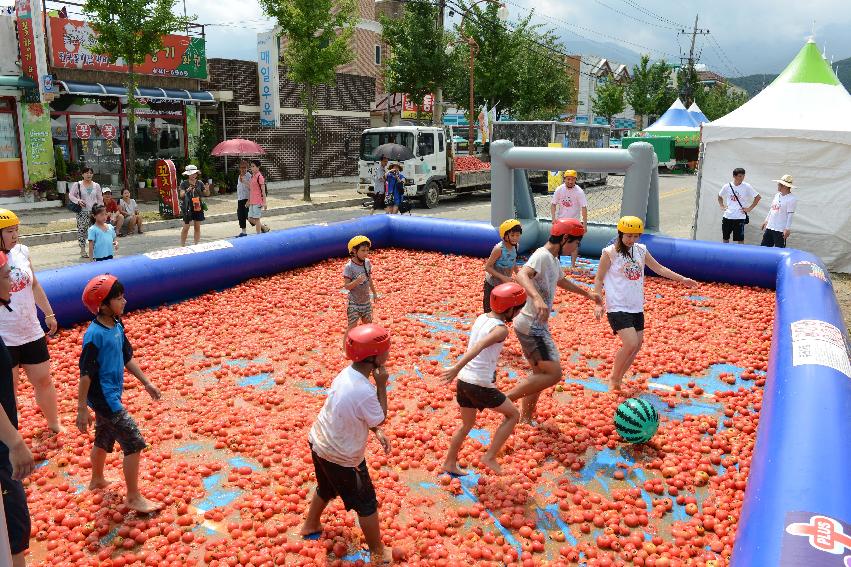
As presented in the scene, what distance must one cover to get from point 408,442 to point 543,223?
9667 mm

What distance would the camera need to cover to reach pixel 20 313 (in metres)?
→ 6.25

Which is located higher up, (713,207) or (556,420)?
(713,207)

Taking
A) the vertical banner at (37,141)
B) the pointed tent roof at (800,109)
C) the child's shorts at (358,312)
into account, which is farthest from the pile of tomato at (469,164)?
the child's shorts at (358,312)

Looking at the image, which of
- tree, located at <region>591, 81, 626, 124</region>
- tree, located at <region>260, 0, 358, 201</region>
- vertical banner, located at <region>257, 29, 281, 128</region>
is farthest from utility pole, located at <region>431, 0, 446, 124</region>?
tree, located at <region>591, 81, 626, 124</region>

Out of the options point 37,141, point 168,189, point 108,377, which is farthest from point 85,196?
point 108,377

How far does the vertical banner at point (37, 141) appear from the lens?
2214 centimetres

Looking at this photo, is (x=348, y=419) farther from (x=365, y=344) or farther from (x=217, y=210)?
(x=217, y=210)

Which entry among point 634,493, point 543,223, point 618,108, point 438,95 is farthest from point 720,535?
point 618,108

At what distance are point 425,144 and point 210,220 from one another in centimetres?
834

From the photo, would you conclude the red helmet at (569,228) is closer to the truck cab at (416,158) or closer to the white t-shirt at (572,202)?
the white t-shirt at (572,202)

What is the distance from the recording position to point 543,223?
15422 mm

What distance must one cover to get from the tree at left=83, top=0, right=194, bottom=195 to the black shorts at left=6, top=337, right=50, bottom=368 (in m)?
17.6

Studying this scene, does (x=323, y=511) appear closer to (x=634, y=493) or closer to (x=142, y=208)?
(x=634, y=493)

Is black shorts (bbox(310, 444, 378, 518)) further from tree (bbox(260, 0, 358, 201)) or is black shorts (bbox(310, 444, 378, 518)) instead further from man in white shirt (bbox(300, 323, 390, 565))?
tree (bbox(260, 0, 358, 201))
